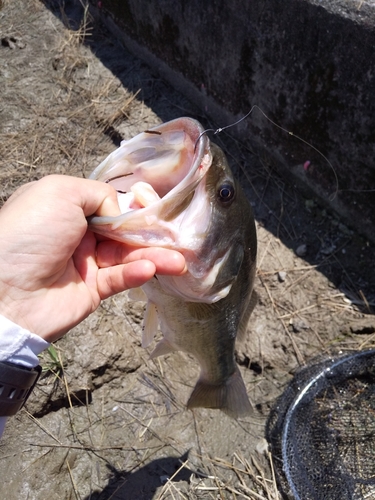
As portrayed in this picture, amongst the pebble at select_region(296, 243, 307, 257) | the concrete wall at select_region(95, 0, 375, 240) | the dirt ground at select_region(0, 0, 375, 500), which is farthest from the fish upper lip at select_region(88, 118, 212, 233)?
the pebble at select_region(296, 243, 307, 257)

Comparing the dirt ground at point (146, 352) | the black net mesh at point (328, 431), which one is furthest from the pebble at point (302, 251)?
the black net mesh at point (328, 431)

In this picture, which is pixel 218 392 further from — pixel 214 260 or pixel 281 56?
pixel 281 56

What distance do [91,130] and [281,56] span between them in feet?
6.45

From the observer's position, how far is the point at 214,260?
1.87m

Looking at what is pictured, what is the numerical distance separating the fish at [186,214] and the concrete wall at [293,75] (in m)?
1.83

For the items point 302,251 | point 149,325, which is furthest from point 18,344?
point 302,251

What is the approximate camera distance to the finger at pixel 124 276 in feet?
5.46

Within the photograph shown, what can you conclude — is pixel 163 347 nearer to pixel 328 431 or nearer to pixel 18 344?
pixel 18 344

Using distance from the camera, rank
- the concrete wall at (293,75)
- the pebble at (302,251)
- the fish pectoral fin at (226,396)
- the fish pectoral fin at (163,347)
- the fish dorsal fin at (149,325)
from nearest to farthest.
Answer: the fish dorsal fin at (149,325)
the fish pectoral fin at (163,347)
the fish pectoral fin at (226,396)
the concrete wall at (293,75)
the pebble at (302,251)

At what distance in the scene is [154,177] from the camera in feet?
5.96

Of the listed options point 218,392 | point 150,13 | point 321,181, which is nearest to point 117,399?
point 218,392

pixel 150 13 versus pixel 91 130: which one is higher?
pixel 150 13

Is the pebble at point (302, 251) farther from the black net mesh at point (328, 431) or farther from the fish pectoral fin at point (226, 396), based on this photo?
the fish pectoral fin at point (226, 396)

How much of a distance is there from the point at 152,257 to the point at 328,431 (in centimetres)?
225
